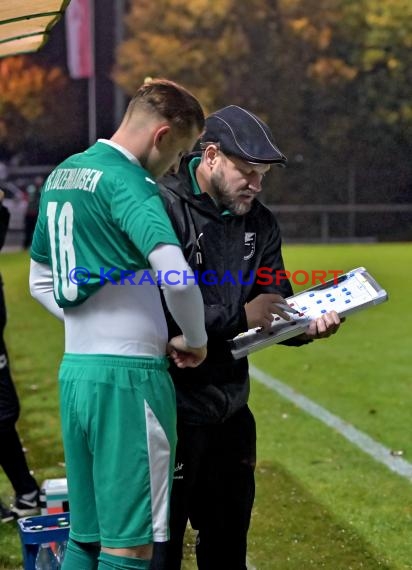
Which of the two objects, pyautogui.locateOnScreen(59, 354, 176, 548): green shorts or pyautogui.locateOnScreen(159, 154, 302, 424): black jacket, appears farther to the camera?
pyautogui.locateOnScreen(159, 154, 302, 424): black jacket

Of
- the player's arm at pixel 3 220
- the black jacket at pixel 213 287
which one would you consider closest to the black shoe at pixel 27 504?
the player's arm at pixel 3 220

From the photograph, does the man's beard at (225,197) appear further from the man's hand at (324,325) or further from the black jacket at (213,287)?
the man's hand at (324,325)

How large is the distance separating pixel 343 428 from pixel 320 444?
0.52 metres

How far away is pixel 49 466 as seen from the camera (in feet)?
21.4

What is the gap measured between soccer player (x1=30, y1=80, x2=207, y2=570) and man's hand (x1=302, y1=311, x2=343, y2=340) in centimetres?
61

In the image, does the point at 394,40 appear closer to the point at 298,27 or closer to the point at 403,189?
the point at 298,27

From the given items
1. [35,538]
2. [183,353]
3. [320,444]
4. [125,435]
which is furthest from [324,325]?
[320,444]

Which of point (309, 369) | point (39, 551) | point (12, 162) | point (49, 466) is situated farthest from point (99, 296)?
point (12, 162)

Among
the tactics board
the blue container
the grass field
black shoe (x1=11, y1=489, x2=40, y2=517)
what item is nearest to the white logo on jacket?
the tactics board

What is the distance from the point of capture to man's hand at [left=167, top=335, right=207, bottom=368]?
3.18 metres

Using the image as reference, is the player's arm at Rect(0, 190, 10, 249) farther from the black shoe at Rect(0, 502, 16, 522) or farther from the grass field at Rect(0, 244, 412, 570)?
the grass field at Rect(0, 244, 412, 570)

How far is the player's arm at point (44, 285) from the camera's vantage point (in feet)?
11.6

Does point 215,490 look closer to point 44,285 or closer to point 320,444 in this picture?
point 44,285

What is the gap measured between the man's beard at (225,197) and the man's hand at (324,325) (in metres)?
0.47
